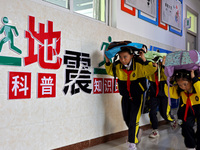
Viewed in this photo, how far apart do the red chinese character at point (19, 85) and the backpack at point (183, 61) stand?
1.44 m

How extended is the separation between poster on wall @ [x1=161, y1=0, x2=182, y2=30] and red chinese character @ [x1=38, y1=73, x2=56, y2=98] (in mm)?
3237

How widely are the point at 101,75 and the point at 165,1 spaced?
2823 mm

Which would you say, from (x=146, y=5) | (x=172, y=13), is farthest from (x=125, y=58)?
(x=172, y=13)

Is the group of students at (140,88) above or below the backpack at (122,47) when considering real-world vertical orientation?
below

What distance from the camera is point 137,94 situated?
2.74 metres

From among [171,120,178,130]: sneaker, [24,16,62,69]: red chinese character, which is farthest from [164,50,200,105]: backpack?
[171,120,178,130]: sneaker

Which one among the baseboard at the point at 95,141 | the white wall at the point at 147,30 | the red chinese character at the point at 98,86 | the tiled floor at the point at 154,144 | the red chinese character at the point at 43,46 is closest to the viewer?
the red chinese character at the point at 43,46

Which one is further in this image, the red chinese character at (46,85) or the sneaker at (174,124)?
the sneaker at (174,124)

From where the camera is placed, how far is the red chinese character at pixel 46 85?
224cm

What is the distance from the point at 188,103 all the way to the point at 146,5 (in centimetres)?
232

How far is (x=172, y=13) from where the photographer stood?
517cm

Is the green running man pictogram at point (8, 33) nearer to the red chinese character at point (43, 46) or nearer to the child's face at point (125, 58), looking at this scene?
the red chinese character at point (43, 46)

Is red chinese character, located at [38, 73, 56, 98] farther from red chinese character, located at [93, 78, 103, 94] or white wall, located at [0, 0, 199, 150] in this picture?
red chinese character, located at [93, 78, 103, 94]

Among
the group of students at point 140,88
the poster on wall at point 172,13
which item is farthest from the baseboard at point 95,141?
the poster on wall at point 172,13
